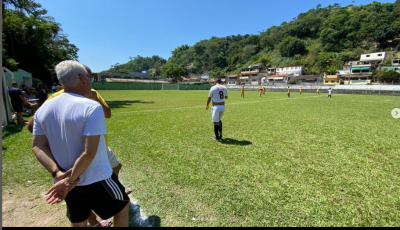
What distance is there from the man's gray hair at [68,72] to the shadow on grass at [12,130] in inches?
283

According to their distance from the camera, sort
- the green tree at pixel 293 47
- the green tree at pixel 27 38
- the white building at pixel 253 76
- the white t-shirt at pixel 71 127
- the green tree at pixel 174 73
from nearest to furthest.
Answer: the white t-shirt at pixel 71 127, the green tree at pixel 27 38, the white building at pixel 253 76, the green tree at pixel 174 73, the green tree at pixel 293 47

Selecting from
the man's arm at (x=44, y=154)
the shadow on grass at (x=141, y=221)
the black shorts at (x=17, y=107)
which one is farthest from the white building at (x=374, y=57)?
the man's arm at (x=44, y=154)

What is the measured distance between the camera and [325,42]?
90.5 metres

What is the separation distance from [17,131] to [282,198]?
9109 mm

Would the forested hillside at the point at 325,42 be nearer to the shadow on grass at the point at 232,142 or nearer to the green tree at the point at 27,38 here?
the green tree at the point at 27,38

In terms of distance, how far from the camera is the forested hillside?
241 feet

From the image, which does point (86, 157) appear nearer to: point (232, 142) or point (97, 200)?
point (97, 200)

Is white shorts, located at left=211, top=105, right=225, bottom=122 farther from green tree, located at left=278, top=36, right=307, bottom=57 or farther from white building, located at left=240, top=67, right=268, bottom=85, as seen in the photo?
green tree, located at left=278, top=36, right=307, bottom=57

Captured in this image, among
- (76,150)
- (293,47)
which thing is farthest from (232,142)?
(293,47)

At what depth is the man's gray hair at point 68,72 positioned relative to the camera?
176 cm

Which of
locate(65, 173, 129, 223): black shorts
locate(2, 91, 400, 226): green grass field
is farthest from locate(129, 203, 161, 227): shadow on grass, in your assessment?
locate(65, 173, 129, 223): black shorts

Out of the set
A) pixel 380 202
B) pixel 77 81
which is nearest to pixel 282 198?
pixel 380 202

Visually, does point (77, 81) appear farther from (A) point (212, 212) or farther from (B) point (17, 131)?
(B) point (17, 131)

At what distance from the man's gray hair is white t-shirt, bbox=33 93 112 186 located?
121mm
